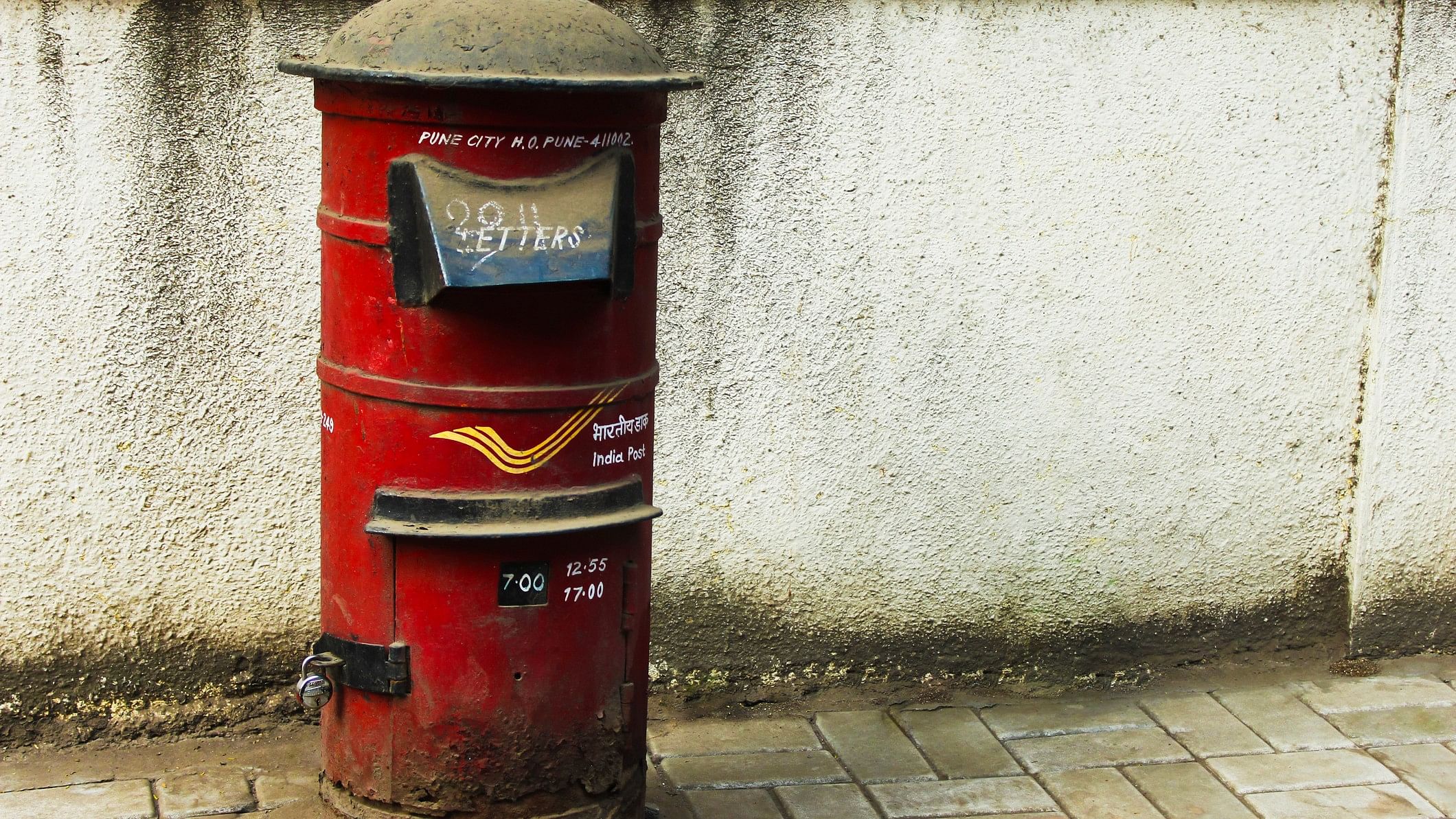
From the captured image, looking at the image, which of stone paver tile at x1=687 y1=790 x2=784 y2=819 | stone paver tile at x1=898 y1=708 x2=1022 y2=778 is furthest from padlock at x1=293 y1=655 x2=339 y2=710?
stone paver tile at x1=898 y1=708 x2=1022 y2=778

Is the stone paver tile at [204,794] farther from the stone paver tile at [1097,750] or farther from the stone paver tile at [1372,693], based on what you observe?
the stone paver tile at [1372,693]

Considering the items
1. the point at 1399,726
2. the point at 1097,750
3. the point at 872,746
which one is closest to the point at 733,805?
the point at 872,746

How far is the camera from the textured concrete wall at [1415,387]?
4281mm

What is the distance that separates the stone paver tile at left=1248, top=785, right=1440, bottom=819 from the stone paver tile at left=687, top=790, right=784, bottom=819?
1.25 metres

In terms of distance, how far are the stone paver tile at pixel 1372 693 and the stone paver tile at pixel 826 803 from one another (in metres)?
1.55

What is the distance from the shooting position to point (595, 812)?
2.96 m

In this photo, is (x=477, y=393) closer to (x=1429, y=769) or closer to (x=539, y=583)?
(x=539, y=583)

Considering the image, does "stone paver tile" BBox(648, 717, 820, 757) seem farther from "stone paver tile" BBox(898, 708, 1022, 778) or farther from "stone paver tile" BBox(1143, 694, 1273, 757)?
"stone paver tile" BBox(1143, 694, 1273, 757)

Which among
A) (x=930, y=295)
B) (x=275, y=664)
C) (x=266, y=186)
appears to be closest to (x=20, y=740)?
(x=275, y=664)

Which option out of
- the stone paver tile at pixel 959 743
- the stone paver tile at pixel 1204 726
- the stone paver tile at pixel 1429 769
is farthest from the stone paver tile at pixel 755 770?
the stone paver tile at pixel 1429 769

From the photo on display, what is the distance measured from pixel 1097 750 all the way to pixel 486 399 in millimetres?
2253

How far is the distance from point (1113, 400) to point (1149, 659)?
0.85m

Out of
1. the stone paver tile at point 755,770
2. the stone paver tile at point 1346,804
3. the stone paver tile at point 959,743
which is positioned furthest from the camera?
the stone paver tile at point 959,743

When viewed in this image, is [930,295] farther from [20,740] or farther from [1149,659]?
A: [20,740]
